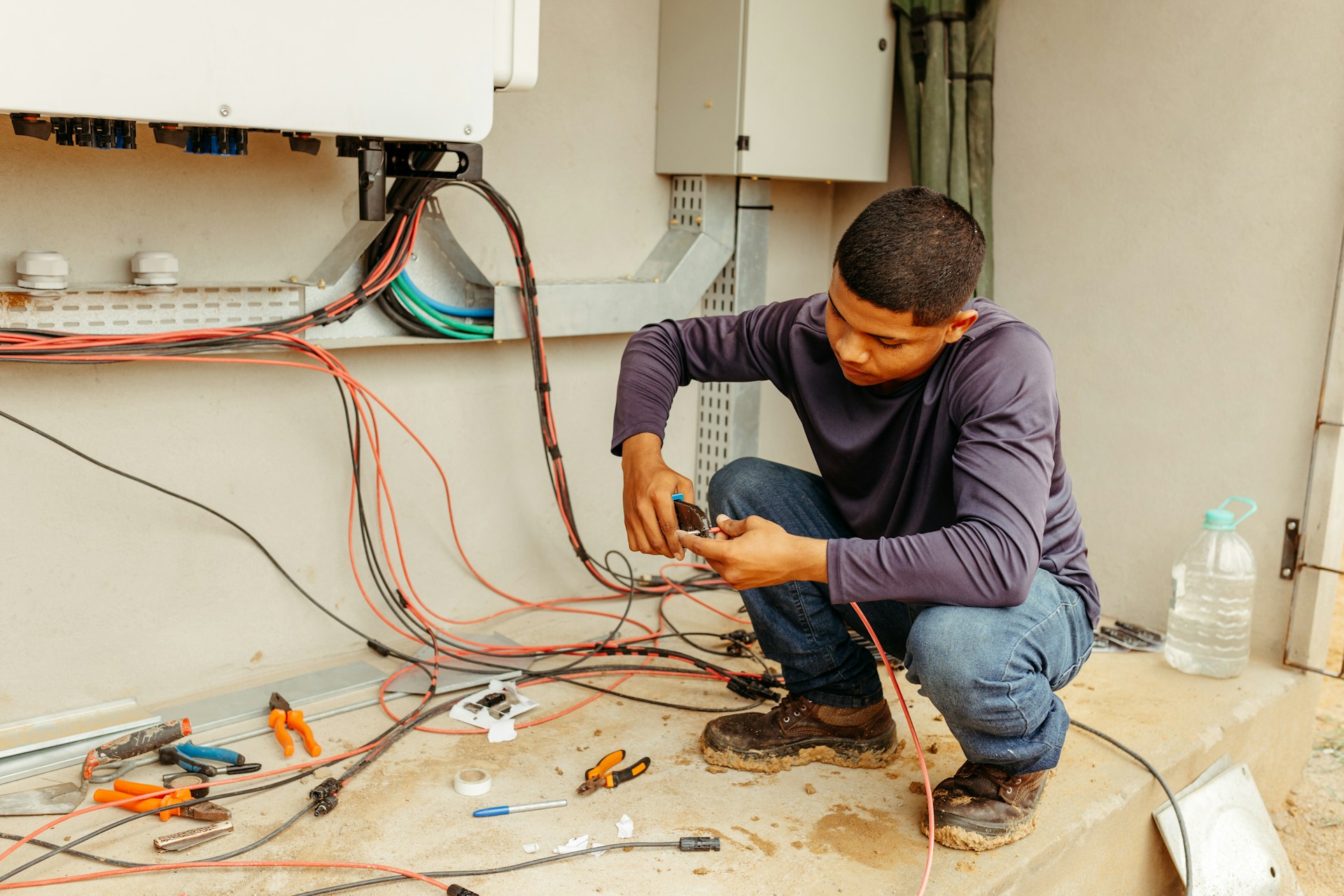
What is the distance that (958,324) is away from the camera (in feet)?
4.72

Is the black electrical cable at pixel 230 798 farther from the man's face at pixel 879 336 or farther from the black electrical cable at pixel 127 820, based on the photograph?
the man's face at pixel 879 336

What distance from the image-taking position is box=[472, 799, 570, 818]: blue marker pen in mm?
1572

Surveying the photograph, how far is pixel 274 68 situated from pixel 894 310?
35.0 inches

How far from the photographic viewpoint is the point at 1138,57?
2266 mm

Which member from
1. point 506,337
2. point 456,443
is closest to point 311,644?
point 456,443

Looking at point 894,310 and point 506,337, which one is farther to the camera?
point 506,337

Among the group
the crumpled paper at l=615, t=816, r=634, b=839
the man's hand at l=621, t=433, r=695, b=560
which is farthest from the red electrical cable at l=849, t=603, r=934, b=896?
the crumpled paper at l=615, t=816, r=634, b=839

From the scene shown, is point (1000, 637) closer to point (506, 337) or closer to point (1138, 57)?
point (506, 337)

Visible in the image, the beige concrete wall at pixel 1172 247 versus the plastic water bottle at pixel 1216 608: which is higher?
the beige concrete wall at pixel 1172 247

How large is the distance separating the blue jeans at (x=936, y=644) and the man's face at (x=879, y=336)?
316mm

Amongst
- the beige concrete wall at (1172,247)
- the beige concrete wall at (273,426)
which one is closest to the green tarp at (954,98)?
the beige concrete wall at (1172,247)

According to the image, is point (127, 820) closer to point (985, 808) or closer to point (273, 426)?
point (273, 426)

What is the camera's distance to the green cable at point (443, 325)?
6.62ft

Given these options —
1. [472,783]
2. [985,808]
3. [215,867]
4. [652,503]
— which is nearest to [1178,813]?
[985,808]
